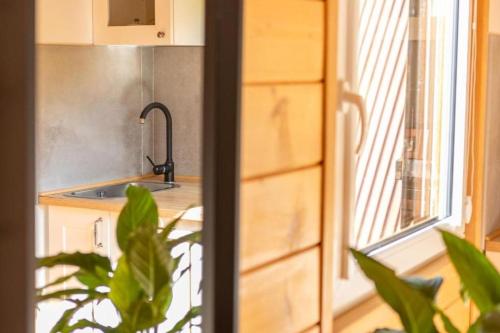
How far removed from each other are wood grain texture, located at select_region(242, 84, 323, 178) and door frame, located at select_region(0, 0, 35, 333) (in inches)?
19.9

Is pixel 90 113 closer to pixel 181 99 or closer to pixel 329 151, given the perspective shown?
pixel 181 99

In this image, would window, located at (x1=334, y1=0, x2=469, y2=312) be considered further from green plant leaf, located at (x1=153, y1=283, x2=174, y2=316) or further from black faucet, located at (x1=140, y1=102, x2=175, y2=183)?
black faucet, located at (x1=140, y1=102, x2=175, y2=183)

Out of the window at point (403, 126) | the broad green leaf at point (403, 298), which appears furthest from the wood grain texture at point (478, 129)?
the broad green leaf at point (403, 298)

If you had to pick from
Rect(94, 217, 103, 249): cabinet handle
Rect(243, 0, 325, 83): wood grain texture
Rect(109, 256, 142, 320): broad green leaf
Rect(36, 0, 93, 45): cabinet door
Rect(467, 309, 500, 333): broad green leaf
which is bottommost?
Rect(94, 217, 103, 249): cabinet handle

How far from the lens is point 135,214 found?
4.39 feet

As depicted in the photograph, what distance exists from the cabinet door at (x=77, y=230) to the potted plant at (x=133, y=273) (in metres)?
1.73

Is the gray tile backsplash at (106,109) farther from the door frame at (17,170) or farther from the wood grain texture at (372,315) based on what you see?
the door frame at (17,170)

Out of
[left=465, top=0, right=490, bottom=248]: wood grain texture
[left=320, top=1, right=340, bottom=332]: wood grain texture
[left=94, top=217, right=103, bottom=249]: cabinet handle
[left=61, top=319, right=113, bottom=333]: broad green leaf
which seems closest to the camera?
[left=61, top=319, right=113, bottom=333]: broad green leaf

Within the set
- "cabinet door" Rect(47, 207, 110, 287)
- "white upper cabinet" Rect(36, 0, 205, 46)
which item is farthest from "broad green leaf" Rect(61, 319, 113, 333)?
"white upper cabinet" Rect(36, 0, 205, 46)

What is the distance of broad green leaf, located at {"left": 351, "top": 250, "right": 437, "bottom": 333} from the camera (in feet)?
4.43

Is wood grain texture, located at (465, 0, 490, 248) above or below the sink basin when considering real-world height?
above

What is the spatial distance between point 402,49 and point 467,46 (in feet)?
1.05

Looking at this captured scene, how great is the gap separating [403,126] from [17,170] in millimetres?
1674

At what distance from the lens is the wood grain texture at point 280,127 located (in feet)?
4.96
